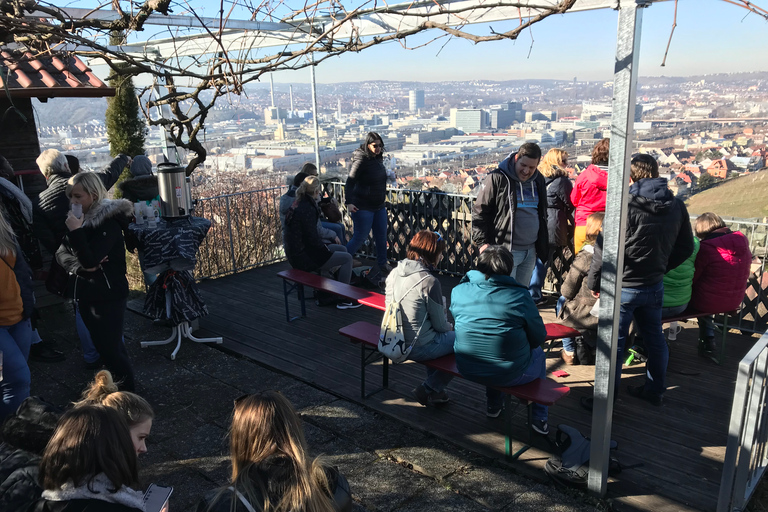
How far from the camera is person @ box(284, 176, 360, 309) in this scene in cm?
597

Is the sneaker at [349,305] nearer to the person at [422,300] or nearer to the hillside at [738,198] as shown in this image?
the person at [422,300]

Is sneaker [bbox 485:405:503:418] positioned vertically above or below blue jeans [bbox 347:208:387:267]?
below

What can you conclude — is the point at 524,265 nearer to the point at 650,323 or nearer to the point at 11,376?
the point at 650,323

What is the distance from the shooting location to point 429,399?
14.0 ft

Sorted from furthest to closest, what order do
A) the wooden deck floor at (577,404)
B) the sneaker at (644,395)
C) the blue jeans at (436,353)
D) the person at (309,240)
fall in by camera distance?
1. the person at (309,240)
2. the sneaker at (644,395)
3. the blue jeans at (436,353)
4. the wooden deck floor at (577,404)

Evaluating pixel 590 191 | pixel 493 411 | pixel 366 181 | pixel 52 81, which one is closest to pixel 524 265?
pixel 590 191

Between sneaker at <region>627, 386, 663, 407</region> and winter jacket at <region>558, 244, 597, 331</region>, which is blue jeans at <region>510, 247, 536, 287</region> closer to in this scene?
winter jacket at <region>558, 244, 597, 331</region>

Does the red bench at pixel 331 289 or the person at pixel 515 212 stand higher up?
the person at pixel 515 212

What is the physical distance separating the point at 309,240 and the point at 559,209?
8.61 feet

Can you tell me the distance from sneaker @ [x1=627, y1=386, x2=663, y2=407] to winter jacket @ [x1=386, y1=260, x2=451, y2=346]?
1607mm

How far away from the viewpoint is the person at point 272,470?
1796 mm

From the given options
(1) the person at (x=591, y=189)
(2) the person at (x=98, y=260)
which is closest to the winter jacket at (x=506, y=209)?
(1) the person at (x=591, y=189)

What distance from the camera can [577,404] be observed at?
4.21 m

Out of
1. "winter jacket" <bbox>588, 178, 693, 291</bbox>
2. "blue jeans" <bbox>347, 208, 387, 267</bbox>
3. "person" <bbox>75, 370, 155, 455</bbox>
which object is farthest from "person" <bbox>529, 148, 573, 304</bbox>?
"person" <bbox>75, 370, 155, 455</bbox>
